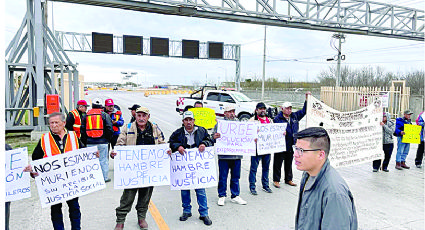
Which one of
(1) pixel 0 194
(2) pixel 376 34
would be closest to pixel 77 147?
(1) pixel 0 194

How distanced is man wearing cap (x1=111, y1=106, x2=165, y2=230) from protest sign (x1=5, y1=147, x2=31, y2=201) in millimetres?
1089

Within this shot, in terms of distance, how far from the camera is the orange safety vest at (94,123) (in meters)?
6.07

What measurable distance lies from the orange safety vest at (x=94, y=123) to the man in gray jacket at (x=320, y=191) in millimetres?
4893

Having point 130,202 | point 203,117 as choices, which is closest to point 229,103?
point 203,117

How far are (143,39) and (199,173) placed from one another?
79.9ft

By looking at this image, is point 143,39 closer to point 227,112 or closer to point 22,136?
point 22,136

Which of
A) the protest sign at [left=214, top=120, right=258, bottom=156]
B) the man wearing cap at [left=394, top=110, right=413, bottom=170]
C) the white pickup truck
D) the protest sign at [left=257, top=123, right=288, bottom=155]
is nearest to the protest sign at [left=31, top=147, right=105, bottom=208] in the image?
the protest sign at [left=214, top=120, right=258, bottom=156]

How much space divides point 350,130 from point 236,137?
308cm

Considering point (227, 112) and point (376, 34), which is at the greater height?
point (376, 34)

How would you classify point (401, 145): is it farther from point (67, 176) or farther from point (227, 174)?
point (67, 176)

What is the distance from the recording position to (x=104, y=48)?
974 inches

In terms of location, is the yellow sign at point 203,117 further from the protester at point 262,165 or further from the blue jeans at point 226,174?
the blue jeans at point 226,174

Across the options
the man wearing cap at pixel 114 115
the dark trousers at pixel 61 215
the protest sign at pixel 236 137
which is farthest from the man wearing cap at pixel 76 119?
the protest sign at pixel 236 137

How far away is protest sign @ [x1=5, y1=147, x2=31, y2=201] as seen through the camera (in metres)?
3.46
